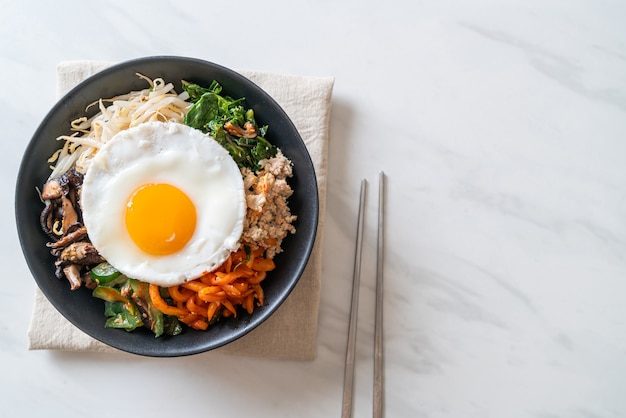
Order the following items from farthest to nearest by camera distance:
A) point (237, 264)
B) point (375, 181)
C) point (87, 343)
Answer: point (375, 181)
point (87, 343)
point (237, 264)

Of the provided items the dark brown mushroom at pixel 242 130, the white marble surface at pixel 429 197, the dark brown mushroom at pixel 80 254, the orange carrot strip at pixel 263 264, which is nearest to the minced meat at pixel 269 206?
the orange carrot strip at pixel 263 264

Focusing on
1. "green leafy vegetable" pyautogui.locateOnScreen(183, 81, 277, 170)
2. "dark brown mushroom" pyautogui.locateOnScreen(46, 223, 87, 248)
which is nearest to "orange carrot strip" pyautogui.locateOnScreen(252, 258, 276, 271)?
"green leafy vegetable" pyautogui.locateOnScreen(183, 81, 277, 170)

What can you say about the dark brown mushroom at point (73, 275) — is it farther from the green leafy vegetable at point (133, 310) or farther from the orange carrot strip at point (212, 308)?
the orange carrot strip at point (212, 308)

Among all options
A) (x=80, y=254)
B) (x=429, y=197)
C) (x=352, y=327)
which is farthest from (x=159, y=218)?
(x=429, y=197)

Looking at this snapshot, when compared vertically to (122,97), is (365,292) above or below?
below

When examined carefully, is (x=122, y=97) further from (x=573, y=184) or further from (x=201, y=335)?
(x=573, y=184)

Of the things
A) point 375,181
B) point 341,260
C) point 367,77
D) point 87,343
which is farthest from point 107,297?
point 367,77
